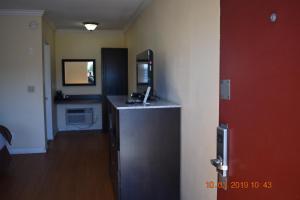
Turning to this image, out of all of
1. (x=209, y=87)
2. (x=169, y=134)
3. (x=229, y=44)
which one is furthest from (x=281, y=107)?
(x=169, y=134)

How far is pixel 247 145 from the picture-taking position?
44.7 inches

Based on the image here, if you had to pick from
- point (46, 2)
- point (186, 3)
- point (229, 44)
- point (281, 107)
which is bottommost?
point (281, 107)

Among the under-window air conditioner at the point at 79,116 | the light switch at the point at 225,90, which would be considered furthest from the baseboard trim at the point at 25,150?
the light switch at the point at 225,90

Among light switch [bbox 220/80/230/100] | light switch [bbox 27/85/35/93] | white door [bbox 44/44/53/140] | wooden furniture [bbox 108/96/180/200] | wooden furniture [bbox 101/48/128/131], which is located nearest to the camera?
light switch [bbox 220/80/230/100]

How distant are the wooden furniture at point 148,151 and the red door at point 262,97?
146 cm

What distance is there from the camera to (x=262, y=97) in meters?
1.03

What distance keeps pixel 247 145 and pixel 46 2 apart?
4.05m

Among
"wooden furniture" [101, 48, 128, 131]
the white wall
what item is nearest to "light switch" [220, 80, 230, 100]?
the white wall

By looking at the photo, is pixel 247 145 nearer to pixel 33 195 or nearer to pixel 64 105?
pixel 33 195

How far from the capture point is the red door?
2.97 ft

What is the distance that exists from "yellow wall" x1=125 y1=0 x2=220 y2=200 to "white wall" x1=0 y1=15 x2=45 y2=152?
2644mm

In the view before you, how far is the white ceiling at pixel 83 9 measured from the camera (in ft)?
14.5

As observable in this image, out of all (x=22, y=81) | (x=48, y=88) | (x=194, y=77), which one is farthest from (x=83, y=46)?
(x=194, y=77)
